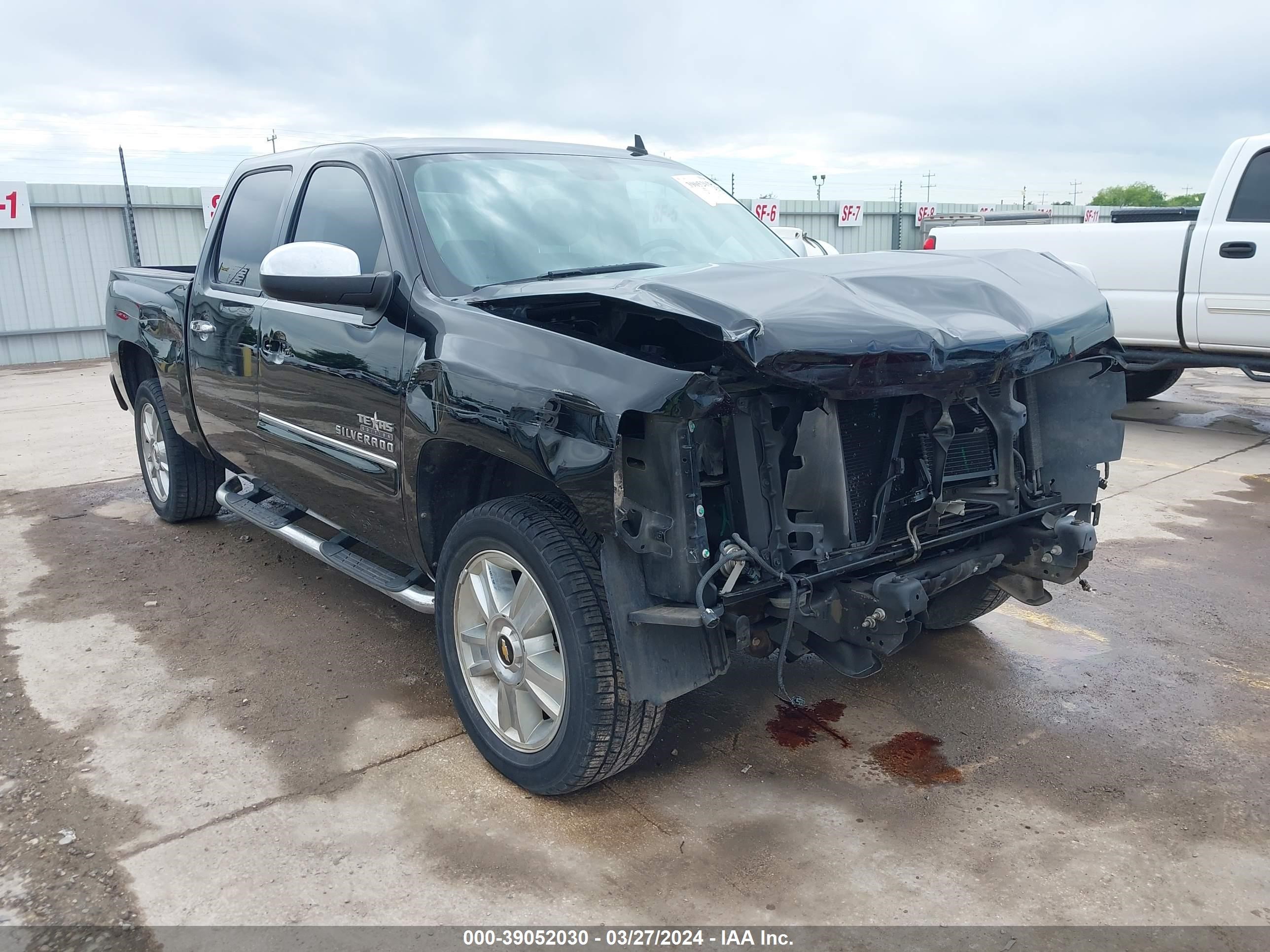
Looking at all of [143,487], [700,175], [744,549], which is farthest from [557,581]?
[143,487]

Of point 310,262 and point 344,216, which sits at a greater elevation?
point 344,216

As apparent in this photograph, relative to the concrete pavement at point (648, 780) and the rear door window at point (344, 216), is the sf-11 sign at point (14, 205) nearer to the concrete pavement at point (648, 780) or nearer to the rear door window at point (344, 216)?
the concrete pavement at point (648, 780)

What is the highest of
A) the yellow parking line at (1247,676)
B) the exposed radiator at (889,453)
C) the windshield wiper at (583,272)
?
the windshield wiper at (583,272)

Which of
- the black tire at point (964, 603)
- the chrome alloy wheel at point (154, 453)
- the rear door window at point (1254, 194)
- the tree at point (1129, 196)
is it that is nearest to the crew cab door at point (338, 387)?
the chrome alloy wheel at point (154, 453)

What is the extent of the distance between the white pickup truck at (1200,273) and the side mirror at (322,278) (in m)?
6.84

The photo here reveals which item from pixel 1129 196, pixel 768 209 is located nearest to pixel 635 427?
pixel 768 209

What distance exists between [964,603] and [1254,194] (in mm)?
5720

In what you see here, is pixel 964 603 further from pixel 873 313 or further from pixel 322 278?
pixel 322 278

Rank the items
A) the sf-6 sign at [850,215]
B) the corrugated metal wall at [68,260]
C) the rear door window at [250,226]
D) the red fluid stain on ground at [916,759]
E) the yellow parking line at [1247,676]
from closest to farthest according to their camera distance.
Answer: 1. the red fluid stain on ground at [916,759]
2. the yellow parking line at [1247,676]
3. the rear door window at [250,226]
4. the corrugated metal wall at [68,260]
5. the sf-6 sign at [850,215]

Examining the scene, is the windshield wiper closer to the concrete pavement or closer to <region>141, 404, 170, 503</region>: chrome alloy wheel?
the concrete pavement

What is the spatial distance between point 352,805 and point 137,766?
2.59ft

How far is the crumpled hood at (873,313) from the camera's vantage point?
249cm

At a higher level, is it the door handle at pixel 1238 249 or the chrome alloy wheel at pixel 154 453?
the door handle at pixel 1238 249

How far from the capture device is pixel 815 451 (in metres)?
2.77
